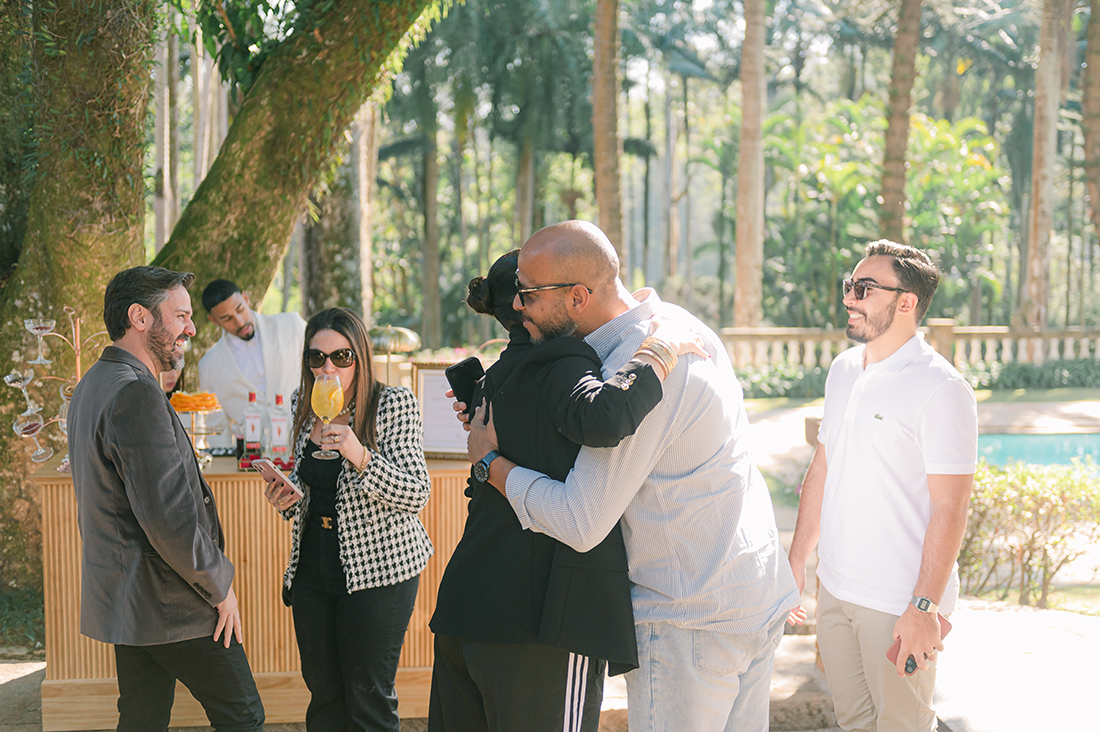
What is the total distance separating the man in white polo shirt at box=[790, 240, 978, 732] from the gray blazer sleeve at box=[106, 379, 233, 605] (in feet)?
6.19

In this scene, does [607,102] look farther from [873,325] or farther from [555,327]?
[555,327]

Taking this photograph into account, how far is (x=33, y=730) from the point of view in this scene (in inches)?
148

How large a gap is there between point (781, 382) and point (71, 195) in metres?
13.3

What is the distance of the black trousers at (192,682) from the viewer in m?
2.65

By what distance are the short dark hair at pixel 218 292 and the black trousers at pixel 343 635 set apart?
2012 millimetres

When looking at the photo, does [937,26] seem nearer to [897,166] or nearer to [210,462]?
[897,166]

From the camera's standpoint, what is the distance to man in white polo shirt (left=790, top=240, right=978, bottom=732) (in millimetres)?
2537

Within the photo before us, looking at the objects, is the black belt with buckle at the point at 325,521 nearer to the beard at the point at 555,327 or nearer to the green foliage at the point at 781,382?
the beard at the point at 555,327

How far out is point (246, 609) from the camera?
380 cm

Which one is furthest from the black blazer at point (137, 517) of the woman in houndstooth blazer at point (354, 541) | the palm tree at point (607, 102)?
the palm tree at point (607, 102)

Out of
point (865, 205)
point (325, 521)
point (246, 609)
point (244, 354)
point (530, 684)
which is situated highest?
point (865, 205)

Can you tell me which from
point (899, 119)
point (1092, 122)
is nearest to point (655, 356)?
point (899, 119)

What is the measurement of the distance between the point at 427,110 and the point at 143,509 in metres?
24.8

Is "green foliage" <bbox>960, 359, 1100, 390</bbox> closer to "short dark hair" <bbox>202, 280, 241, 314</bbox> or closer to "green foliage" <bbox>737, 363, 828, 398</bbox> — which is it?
"green foliage" <bbox>737, 363, 828, 398</bbox>
